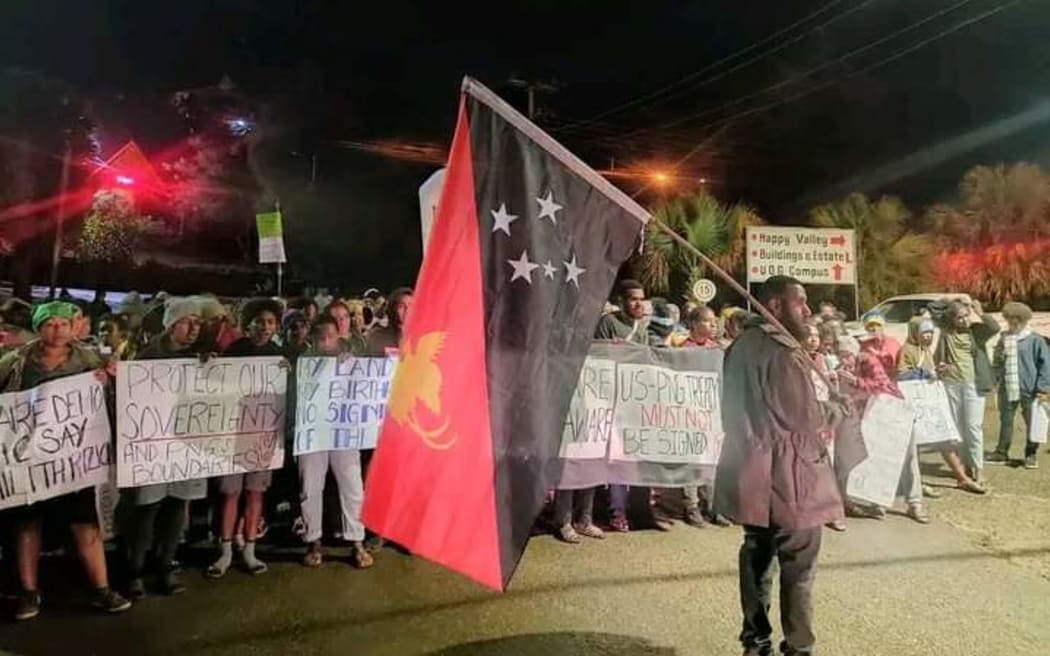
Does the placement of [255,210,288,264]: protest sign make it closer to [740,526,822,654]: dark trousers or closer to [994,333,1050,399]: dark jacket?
[994,333,1050,399]: dark jacket

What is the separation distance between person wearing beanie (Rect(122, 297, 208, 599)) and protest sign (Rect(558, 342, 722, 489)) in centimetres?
276

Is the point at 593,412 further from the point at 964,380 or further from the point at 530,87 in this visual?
the point at 530,87

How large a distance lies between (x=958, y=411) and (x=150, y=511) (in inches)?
299

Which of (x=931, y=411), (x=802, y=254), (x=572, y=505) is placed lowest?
(x=572, y=505)

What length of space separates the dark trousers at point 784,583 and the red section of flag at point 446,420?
1771mm

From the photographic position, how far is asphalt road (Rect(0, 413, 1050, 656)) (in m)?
4.61

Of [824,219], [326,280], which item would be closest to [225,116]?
[326,280]

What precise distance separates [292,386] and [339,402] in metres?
0.36

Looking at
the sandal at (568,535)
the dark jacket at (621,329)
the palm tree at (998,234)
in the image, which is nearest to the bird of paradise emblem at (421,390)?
the sandal at (568,535)

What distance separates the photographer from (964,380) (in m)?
8.77

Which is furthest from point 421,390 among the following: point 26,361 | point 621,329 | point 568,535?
point 621,329

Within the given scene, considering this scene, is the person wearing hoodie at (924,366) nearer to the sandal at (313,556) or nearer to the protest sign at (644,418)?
the protest sign at (644,418)

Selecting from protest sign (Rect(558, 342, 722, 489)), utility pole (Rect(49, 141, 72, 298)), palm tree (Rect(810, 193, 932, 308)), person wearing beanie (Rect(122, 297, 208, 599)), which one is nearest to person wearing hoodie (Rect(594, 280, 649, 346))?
protest sign (Rect(558, 342, 722, 489))

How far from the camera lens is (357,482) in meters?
6.11
